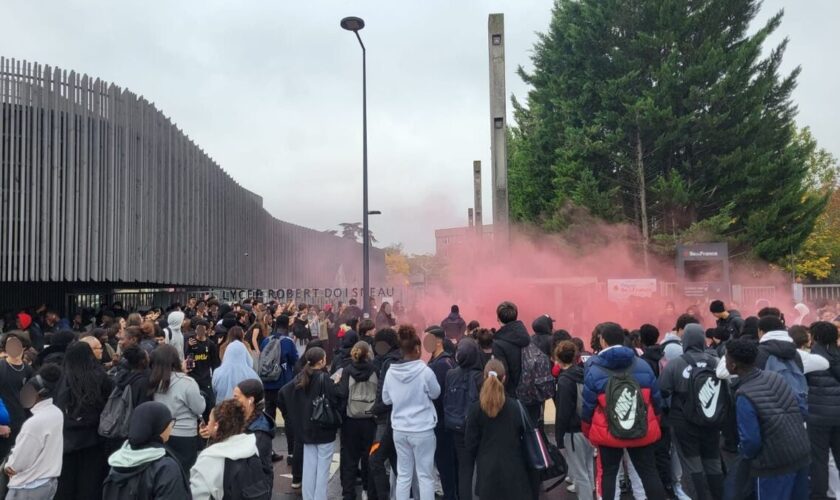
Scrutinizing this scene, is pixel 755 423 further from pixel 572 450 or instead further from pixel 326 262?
pixel 326 262

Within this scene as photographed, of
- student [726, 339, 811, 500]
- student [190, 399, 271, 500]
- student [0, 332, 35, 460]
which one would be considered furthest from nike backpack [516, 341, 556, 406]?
student [0, 332, 35, 460]

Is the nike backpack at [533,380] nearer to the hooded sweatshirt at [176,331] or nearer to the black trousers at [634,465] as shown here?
the black trousers at [634,465]

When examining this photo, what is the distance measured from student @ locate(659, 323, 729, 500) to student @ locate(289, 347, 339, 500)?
3.34 m

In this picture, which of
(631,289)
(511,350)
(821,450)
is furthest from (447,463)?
(631,289)

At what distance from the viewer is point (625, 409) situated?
4746mm

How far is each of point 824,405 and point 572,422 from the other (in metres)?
2.51

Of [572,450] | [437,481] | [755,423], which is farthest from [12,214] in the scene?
[755,423]

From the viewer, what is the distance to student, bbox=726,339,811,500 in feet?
13.9

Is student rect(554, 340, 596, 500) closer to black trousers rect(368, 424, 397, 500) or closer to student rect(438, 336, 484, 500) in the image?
student rect(438, 336, 484, 500)

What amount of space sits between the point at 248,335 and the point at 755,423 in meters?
7.91

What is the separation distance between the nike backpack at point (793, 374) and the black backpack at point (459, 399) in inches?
114

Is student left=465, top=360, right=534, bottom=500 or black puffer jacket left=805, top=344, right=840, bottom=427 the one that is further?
black puffer jacket left=805, top=344, right=840, bottom=427

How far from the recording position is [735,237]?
918 inches

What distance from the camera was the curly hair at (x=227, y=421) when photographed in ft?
11.7
